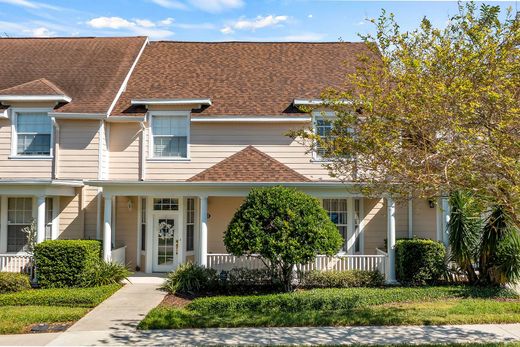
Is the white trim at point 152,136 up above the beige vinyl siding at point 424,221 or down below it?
above

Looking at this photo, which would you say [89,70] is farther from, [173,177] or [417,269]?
A: [417,269]

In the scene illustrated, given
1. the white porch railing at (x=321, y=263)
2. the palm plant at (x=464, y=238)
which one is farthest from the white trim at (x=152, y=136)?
the palm plant at (x=464, y=238)

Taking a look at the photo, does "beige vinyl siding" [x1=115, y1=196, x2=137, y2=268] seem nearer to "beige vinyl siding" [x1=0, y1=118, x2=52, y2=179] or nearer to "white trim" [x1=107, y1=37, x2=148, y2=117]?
"beige vinyl siding" [x1=0, y1=118, x2=52, y2=179]

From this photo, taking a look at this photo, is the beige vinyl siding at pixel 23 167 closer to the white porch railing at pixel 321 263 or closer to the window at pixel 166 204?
the window at pixel 166 204

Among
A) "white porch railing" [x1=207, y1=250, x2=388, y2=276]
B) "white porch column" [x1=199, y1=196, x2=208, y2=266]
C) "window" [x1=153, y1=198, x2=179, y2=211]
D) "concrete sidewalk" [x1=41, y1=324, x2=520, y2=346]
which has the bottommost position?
"concrete sidewalk" [x1=41, y1=324, x2=520, y2=346]

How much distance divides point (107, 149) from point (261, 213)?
7.50 m

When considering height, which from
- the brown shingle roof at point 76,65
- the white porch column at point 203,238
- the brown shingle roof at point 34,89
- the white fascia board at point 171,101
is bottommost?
the white porch column at point 203,238

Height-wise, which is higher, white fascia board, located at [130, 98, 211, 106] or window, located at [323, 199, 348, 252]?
white fascia board, located at [130, 98, 211, 106]

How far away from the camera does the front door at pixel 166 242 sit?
678 inches

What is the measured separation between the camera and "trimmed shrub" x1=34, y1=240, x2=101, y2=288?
47.0 feet

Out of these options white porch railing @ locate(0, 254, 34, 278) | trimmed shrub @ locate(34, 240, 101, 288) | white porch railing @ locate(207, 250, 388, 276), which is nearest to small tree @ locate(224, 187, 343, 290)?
white porch railing @ locate(207, 250, 388, 276)

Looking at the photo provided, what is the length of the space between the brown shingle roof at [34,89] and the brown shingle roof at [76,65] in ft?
1.78

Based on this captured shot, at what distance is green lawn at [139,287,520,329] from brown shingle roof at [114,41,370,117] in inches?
297

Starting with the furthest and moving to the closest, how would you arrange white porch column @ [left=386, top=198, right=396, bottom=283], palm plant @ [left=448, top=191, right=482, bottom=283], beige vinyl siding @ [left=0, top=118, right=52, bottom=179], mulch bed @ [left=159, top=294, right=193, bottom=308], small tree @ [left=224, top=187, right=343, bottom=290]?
beige vinyl siding @ [left=0, top=118, right=52, bottom=179]
white porch column @ [left=386, top=198, right=396, bottom=283]
palm plant @ [left=448, top=191, right=482, bottom=283]
small tree @ [left=224, top=187, right=343, bottom=290]
mulch bed @ [left=159, top=294, right=193, bottom=308]
